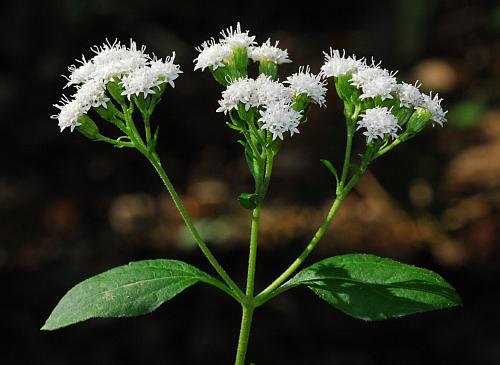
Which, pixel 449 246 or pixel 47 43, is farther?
pixel 47 43

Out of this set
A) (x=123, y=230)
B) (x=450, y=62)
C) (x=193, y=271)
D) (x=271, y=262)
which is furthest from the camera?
(x=450, y=62)

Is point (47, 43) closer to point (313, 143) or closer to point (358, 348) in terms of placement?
point (313, 143)

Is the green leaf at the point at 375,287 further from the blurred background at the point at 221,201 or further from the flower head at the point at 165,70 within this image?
the blurred background at the point at 221,201

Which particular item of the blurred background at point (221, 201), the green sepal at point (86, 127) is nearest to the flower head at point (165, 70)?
the green sepal at point (86, 127)

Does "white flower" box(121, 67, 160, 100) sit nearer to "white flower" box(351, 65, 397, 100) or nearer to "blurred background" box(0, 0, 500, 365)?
"white flower" box(351, 65, 397, 100)

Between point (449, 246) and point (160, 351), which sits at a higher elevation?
point (449, 246)

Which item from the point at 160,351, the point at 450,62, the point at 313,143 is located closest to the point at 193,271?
the point at 160,351
